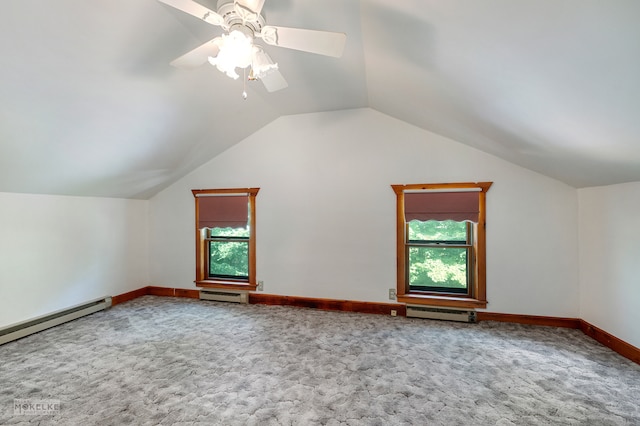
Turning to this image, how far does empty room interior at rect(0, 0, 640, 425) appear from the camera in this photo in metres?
1.72

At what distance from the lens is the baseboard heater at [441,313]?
137 inches

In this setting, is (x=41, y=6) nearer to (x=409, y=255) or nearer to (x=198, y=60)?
(x=198, y=60)

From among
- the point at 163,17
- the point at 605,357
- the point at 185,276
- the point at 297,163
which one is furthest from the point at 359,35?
the point at 185,276

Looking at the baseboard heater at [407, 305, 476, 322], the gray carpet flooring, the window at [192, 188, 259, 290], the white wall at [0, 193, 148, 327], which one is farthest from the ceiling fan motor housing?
the baseboard heater at [407, 305, 476, 322]

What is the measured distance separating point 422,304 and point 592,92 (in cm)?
281

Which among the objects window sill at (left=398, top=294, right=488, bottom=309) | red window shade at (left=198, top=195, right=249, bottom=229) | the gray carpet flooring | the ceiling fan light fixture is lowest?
the gray carpet flooring

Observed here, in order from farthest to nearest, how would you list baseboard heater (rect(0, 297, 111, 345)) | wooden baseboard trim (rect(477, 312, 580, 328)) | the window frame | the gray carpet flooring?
the window frame < wooden baseboard trim (rect(477, 312, 580, 328)) < baseboard heater (rect(0, 297, 111, 345)) < the gray carpet flooring

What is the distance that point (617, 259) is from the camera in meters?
2.79

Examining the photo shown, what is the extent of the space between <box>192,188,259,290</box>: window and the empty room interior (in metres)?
0.03

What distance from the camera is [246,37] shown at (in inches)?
63.2

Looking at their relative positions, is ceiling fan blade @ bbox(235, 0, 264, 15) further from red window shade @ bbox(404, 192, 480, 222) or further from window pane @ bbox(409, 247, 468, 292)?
window pane @ bbox(409, 247, 468, 292)

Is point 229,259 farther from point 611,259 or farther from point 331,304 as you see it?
point 611,259

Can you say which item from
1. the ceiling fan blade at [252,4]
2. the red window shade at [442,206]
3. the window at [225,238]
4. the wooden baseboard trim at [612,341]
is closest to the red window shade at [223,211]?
the window at [225,238]

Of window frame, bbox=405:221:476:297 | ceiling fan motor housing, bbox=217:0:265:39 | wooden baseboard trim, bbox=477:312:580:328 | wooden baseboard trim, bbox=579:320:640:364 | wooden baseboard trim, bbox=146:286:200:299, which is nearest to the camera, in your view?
ceiling fan motor housing, bbox=217:0:265:39
